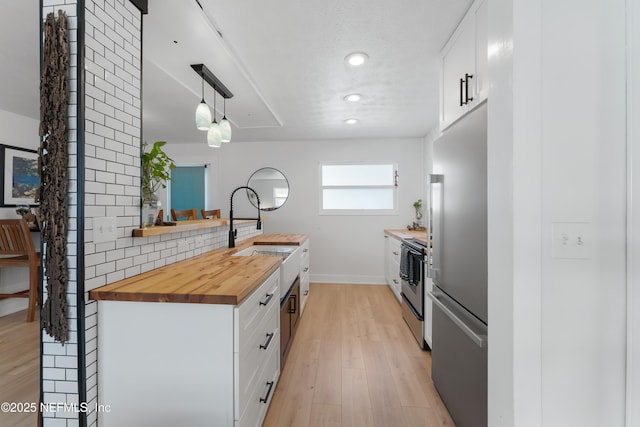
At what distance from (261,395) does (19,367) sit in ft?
6.60

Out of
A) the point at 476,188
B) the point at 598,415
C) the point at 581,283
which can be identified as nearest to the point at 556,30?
the point at 476,188

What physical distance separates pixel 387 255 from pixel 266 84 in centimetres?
291

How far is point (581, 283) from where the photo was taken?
2.59 ft

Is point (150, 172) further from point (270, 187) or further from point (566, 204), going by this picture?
point (270, 187)

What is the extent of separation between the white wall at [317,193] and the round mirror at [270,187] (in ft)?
0.31

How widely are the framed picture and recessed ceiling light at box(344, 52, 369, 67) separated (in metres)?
3.87

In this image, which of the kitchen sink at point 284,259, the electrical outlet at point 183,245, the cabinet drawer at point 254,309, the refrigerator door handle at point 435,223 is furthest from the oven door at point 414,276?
the electrical outlet at point 183,245

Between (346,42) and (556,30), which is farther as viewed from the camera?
(346,42)

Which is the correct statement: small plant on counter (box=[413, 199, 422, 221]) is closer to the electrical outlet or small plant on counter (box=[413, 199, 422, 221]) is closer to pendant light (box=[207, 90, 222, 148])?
pendant light (box=[207, 90, 222, 148])

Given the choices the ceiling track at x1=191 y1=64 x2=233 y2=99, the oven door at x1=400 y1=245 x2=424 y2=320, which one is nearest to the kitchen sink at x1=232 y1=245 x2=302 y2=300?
the oven door at x1=400 y1=245 x2=424 y2=320

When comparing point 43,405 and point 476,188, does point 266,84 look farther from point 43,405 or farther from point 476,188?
point 43,405

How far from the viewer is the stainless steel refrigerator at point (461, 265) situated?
1.12 meters

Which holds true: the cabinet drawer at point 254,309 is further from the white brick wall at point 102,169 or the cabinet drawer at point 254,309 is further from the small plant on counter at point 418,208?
the small plant on counter at point 418,208

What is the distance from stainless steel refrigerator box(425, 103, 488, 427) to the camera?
1.12 metres
